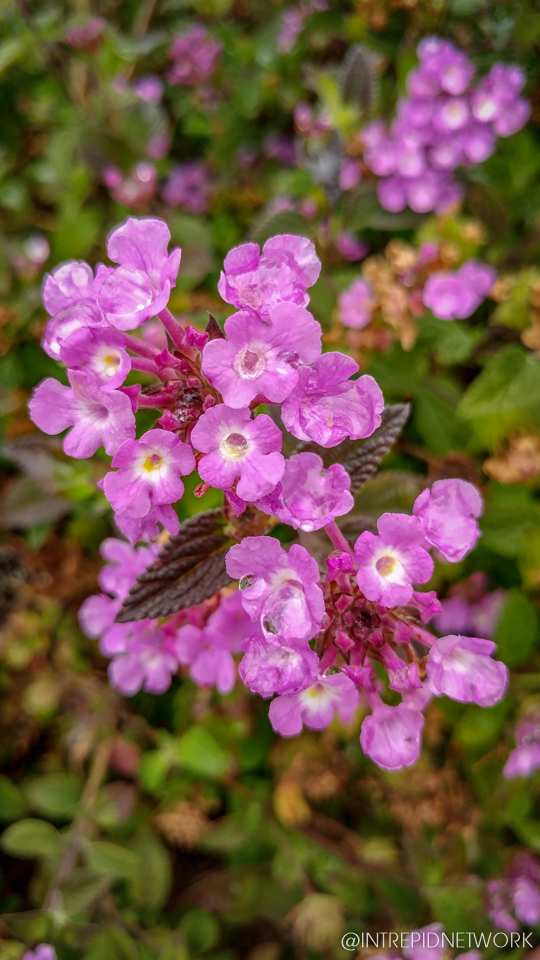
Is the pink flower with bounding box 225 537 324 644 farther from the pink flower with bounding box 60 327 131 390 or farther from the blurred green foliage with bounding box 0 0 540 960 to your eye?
the blurred green foliage with bounding box 0 0 540 960

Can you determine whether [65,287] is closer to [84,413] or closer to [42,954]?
[84,413]

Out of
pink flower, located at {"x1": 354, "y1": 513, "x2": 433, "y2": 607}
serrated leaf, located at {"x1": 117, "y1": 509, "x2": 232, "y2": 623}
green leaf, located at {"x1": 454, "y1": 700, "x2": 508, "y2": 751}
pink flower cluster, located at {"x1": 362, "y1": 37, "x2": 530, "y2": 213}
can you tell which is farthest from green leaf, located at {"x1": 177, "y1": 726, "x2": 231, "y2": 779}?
pink flower cluster, located at {"x1": 362, "y1": 37, "x2": 530, "y2": 213}

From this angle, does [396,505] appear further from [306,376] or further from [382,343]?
[306,376]

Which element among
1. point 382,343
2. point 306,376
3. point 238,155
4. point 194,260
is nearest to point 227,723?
point 382,343

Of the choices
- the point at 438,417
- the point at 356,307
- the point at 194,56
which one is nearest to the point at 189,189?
the point at 194,56

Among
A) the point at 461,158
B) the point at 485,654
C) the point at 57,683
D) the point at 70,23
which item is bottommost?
the point at 57,683
